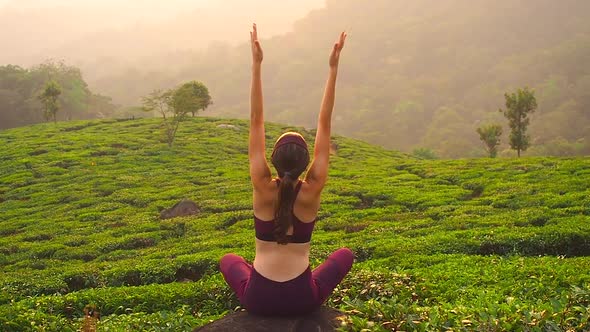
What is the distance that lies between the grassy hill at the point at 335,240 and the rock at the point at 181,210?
0.70 m

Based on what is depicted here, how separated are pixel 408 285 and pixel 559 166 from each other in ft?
76.1

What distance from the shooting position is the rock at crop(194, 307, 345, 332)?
6261 mm

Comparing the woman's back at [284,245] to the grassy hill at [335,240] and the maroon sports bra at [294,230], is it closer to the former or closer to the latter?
the maroon sports bra at [294,230]

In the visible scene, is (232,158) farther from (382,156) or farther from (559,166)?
(559,166)

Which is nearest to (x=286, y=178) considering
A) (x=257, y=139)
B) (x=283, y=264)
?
(x=257, y=139)

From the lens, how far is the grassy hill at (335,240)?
9.78 meters

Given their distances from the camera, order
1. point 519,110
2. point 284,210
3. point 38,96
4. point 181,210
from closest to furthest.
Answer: point 284,210
point 181,210
point 519,110
point 38,96

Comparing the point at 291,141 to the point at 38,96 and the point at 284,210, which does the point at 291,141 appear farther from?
the point at 38,96

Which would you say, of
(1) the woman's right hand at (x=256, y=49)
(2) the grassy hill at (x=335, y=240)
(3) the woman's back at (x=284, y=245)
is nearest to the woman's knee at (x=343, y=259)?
(2) the grassy hill at (x=335, y=240)

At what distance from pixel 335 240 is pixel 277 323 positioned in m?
11.8

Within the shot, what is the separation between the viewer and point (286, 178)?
20.2 feet

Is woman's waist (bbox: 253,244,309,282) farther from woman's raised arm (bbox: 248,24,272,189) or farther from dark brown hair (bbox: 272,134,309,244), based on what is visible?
woman's raised arm (bbox: 248,24,272,189)

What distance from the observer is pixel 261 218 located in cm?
636

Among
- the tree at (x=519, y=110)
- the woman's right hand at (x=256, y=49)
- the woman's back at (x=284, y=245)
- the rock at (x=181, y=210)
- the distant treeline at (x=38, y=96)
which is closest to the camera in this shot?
the woman's back at (x=284, y=245)
